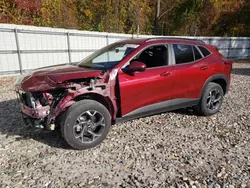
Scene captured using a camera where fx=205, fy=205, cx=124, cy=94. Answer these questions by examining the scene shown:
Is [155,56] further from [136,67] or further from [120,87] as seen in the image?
[120,87]

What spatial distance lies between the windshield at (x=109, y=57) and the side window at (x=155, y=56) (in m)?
0.26

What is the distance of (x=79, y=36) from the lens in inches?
399

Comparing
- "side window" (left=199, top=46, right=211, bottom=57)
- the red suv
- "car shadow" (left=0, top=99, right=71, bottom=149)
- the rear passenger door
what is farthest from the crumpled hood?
"side window" (left=199, top=46, right=211, bottom=57)

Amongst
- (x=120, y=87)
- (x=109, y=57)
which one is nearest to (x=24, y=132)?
(x=120, y=87)

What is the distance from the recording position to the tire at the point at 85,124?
2942mm

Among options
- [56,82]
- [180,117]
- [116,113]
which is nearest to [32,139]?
[56,82]

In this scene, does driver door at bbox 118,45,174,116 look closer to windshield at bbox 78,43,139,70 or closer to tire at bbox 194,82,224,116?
windshield at bbox 78,43,139,70

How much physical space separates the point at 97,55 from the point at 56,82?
1536 mm

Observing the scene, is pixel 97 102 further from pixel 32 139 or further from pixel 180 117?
pixel 180 117

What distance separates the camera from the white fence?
327 inches

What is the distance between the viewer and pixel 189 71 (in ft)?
13.1

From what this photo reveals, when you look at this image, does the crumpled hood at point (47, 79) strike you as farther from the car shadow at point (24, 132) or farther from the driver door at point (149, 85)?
the car shadow at point (24, 132)

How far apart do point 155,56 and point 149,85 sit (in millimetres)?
659

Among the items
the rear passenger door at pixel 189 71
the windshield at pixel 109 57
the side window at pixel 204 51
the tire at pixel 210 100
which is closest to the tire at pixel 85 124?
the windshield at pixel 109 57
